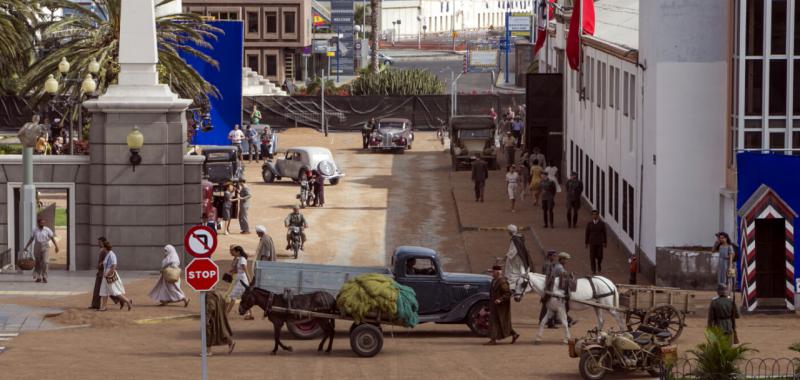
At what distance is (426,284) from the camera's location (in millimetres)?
32312

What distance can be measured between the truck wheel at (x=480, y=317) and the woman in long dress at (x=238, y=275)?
4.97 m

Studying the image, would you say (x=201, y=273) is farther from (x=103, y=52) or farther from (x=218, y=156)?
(x=218, y=156)

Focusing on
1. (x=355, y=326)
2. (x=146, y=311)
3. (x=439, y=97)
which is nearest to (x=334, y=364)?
(x=355, y=326)

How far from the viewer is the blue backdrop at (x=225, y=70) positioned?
2761 inches

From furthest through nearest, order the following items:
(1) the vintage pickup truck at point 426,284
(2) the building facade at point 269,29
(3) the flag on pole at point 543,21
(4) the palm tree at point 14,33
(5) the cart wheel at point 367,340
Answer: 1. (2) the building facade at point 269,29
2. (3) the flag on pole at point 543,21
3. (4) the palm tree at point 14,33
4. (1) the vintage pickup truck at point 426,284
5. (5) the cart wheel at point 367,340

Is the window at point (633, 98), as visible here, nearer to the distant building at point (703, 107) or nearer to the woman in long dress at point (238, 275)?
the distant building at point (703, 107)

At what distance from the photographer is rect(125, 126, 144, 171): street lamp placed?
4041 cm

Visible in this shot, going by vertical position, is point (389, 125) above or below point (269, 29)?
below

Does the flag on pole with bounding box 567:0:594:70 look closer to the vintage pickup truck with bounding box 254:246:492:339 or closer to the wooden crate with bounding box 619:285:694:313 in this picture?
the vintage pickup truck with bounding box 254:246:492:339

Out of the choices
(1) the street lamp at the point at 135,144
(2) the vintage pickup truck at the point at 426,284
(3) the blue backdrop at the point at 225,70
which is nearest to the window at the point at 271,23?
(3) the blue backdrop at the point at 225,70

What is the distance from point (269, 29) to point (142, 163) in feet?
289

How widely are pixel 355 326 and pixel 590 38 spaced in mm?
26867

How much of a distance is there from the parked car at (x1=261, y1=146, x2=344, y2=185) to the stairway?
139 feet

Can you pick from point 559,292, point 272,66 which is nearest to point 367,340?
point 559,292
